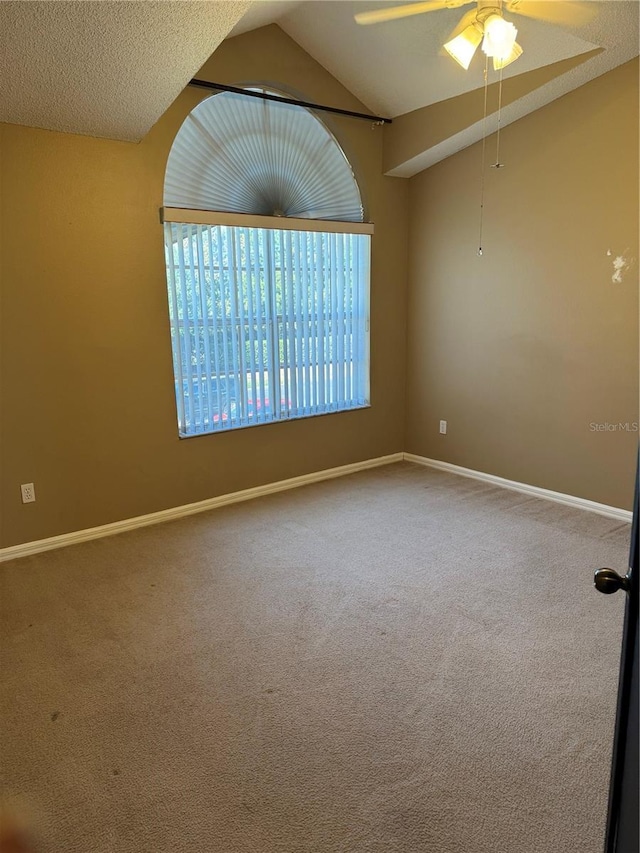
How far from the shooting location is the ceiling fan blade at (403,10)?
2742 millimetres

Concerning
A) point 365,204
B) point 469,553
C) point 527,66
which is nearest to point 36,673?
point 469,553

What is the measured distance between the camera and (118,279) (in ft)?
10.8

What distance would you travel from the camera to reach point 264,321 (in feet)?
12.6

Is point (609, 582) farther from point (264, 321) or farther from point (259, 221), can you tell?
point (259, 221)

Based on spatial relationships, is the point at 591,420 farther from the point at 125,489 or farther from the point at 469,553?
the point at 125,489

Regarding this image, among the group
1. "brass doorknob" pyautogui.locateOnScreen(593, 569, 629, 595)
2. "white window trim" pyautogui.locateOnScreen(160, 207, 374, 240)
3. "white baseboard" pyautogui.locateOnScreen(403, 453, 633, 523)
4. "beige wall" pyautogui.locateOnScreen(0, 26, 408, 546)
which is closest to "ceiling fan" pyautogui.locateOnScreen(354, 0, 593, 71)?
"white window trim" pyautogui.locateOnScreen(160, 207, 374, 240)

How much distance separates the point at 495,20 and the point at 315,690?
106 inches

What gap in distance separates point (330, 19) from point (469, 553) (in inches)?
124

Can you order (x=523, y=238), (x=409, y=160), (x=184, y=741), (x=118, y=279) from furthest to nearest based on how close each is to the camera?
(x=409, y=160)
(x=523, y=238)
(x=118, y=279)
(x=184, y=741)

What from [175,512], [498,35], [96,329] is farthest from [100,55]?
[175,512]

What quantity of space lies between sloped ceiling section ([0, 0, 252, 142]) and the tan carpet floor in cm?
225

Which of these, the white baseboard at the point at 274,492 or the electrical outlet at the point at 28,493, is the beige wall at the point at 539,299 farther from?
the electrical outlet at the point at 28,493

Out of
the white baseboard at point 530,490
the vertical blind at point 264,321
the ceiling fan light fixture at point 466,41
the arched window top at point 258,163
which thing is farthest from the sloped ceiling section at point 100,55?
the white baseboard at point 530,490

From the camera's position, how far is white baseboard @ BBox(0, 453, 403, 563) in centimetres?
322
